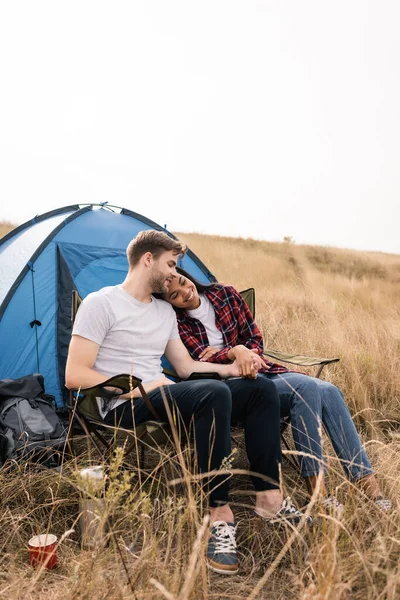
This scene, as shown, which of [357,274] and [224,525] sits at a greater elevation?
[357,274]

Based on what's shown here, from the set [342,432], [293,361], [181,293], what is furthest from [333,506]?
[181,293]

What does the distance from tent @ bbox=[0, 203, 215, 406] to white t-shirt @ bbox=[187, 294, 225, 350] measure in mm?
927

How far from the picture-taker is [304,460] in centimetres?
218

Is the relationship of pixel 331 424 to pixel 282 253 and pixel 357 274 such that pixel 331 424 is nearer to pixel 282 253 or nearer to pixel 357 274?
pixel 357 274

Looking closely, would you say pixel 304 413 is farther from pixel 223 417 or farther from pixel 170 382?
pixel 170 382

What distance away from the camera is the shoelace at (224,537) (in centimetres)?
185

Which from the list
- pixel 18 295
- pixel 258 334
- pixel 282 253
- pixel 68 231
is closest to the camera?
pixel 258 334

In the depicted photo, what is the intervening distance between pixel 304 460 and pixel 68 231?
7.37 feet

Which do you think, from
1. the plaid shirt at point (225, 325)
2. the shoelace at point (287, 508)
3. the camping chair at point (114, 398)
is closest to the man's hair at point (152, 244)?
the plaid shirt at point (225, 325)

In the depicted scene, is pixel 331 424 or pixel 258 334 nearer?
pixel 331 424

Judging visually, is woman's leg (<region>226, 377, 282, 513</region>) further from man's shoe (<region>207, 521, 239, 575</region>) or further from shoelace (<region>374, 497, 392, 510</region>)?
shoelace (<region>374, 497, 392, 510</region>)

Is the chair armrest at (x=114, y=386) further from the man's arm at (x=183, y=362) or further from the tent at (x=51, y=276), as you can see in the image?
the tent at (x=51, y=276)

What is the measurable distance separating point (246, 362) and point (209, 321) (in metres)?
0.55

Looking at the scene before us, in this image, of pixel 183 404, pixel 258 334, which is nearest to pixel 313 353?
pixel 258 334
